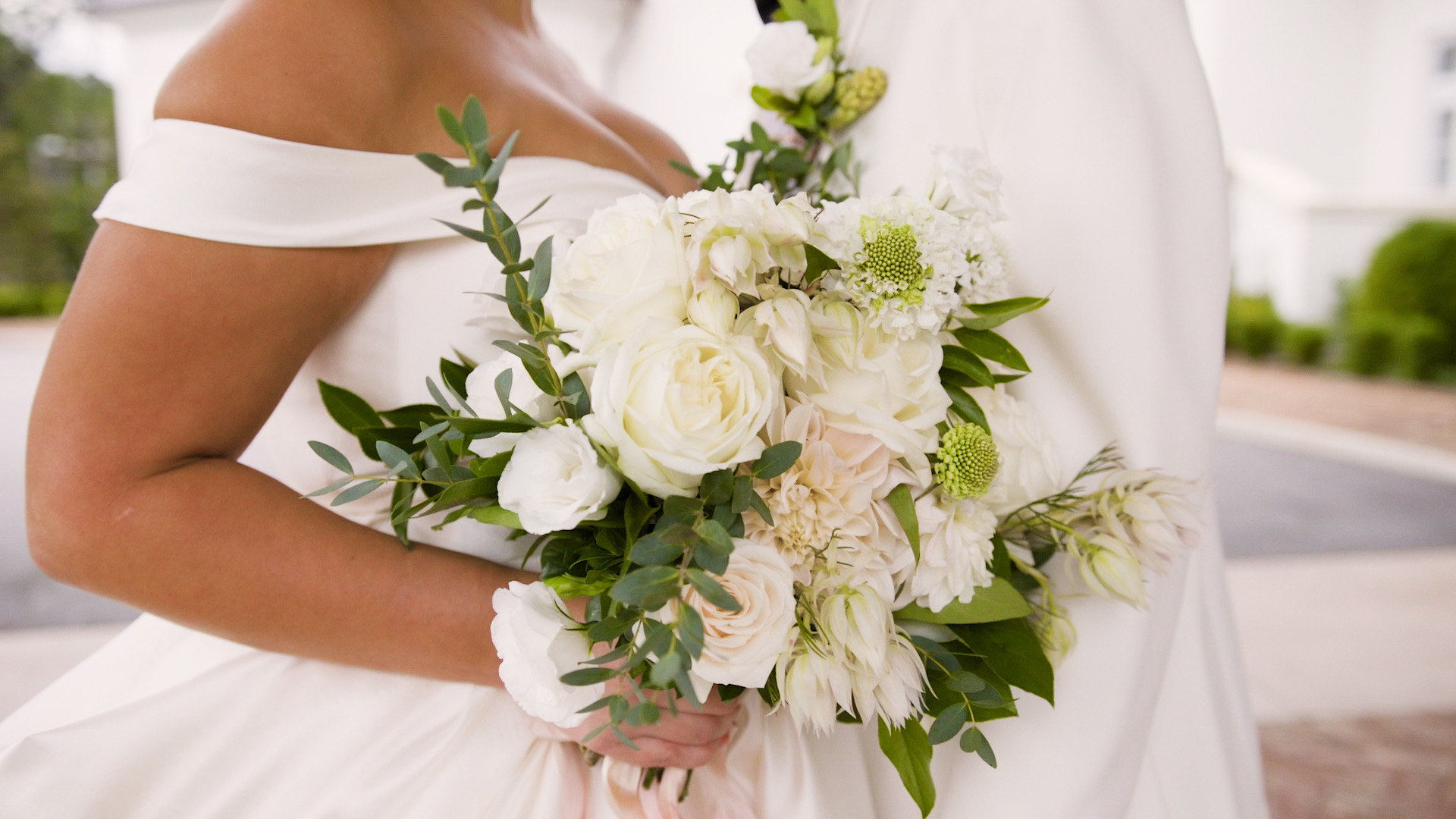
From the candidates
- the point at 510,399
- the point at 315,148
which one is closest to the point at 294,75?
the point at 315,148

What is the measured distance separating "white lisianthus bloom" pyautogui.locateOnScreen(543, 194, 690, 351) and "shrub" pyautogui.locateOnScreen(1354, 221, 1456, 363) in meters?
12.4

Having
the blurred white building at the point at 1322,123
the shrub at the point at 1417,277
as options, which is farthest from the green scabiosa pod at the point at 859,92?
the blurred white building at the point at 1322,123

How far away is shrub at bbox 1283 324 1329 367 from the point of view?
35.9 feet

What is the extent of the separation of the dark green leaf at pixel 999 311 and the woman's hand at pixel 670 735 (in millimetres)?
473

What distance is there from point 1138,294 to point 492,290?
2.27 feet

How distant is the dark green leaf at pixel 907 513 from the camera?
2.54 feet

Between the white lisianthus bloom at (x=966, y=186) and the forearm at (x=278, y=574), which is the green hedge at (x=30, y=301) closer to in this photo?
the forearm at (x=278, y=574)

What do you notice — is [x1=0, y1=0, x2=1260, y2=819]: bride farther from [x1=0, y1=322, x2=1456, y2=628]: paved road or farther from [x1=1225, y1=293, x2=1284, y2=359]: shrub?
[x1=1225, y1=293, x2=1284, y2=359]: shrub

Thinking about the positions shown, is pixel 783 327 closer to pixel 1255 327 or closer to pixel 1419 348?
pixel 1419 348

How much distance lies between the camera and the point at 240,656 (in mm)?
1035

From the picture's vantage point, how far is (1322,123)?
13.3 m

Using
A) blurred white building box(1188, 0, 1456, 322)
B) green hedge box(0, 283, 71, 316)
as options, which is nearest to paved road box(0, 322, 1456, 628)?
blurred white building box(1188, 0, 1456, 322)

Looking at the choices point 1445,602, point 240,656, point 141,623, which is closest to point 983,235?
point 240,656

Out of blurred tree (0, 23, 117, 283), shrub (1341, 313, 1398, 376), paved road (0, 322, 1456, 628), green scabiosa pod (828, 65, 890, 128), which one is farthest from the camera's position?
blurred tree (0, 23, 117, 283)
